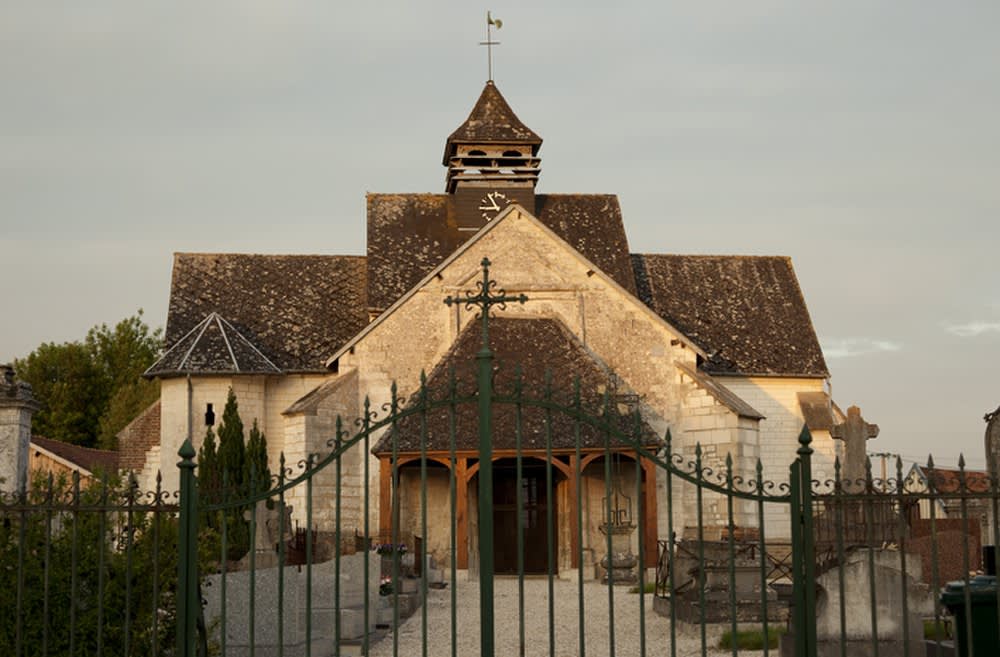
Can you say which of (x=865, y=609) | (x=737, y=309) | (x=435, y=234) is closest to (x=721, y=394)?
(x=737, y=309)

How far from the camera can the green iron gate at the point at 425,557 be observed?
8.58 metres

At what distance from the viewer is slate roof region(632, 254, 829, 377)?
101ft

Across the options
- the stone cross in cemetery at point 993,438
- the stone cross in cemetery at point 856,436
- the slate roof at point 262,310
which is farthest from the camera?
the slate roof at point 262,310

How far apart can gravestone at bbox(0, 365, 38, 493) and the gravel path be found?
486cm

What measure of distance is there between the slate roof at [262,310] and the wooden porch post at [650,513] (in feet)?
25.8

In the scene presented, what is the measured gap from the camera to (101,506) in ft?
28.5

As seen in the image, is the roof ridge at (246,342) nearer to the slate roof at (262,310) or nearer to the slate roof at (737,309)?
the slate roof at (262,310)

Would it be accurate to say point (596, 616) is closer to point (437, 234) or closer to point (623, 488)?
point (623, 488)

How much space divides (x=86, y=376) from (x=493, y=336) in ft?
118

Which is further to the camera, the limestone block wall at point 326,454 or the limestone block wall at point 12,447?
the limestone block wall at point 326,454

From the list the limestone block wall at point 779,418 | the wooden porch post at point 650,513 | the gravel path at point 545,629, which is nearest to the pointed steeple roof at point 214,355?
the wooden porch post at point 650,513

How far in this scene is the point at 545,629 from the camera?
647 inches

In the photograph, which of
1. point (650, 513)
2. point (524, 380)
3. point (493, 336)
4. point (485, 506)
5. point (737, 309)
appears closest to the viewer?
point (485, 506)

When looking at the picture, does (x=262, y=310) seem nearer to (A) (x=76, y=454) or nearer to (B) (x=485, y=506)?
(A) (x=76, y=454)
